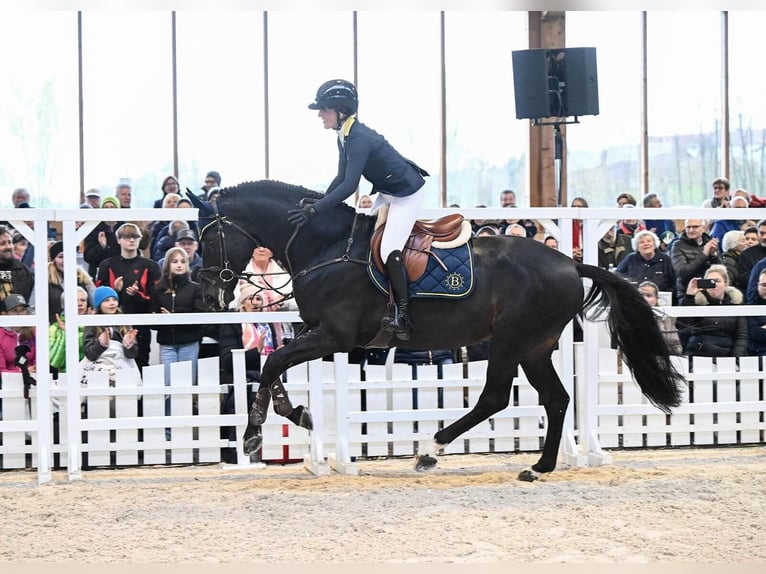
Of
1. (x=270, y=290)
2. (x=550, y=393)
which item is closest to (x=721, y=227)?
(x=550, y=393)

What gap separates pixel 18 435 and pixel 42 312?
3.17 ft

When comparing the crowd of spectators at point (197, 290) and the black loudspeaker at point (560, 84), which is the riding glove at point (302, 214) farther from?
the black loudspeaker at point (560, 84)

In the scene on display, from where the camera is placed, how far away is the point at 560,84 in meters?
9.94

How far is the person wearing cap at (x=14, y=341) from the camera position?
7195mm

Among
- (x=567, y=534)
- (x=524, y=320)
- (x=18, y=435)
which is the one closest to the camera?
(x=567, y=534)

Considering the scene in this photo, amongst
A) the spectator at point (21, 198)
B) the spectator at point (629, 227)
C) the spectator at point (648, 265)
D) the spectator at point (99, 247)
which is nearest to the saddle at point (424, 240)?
the spectator at point (648, 265)

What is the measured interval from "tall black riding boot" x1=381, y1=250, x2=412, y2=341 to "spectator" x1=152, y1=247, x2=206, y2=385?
72.3 inches

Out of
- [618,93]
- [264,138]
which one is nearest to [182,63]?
[264,138]

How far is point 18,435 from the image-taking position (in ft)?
22.8

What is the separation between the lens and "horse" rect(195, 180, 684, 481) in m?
6.24

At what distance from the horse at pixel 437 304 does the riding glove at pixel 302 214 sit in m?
0.14

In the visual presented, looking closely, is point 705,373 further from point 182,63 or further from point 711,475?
point 182,63

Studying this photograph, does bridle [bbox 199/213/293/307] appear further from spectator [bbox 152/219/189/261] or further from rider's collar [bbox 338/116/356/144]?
spectator [bbox 152/219/189/261]

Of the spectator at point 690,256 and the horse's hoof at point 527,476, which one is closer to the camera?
the horse's hoof at point 527,476
